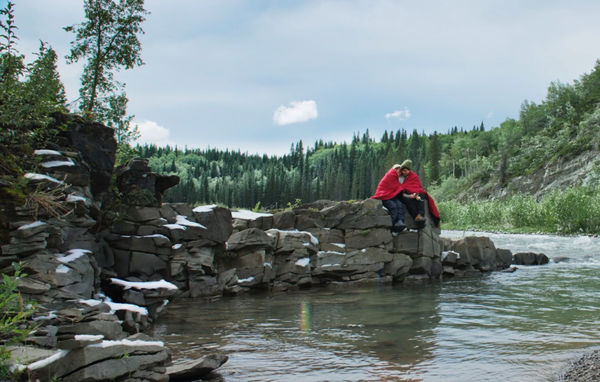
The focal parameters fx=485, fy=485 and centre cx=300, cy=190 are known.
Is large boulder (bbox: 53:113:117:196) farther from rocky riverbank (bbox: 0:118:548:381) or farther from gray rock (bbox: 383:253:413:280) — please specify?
gray rock (bbox: 383:253:413:280)

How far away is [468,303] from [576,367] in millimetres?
5982

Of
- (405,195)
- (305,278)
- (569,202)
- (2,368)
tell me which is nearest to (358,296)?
(305,278)

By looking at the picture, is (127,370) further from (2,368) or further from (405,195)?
(405,195)

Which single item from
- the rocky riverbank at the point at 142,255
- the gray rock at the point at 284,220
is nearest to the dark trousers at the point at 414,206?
the rocky riverbank at the point at 142,255

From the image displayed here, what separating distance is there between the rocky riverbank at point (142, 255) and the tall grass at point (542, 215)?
1669cm

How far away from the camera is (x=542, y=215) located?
38406 mm

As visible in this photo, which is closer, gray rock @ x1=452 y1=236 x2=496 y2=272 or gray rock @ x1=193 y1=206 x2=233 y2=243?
gray rock @ x1=193 y1=206 x2=233 y2=243

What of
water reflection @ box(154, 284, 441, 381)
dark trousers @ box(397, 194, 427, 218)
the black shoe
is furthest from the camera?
dark trousers @ box(397, 194, 427, 218)

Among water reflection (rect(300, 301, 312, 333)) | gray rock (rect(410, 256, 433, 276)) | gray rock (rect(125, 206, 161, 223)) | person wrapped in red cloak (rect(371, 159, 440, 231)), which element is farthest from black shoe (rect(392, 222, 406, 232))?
gray rock (rect(125, 206, 161, 223))

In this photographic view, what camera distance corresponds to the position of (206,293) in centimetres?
1343

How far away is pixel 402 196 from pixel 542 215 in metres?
25.8

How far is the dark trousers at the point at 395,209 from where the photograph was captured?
56.1ft

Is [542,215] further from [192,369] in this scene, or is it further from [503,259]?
[192,369]

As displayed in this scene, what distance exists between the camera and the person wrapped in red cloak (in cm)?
1727
